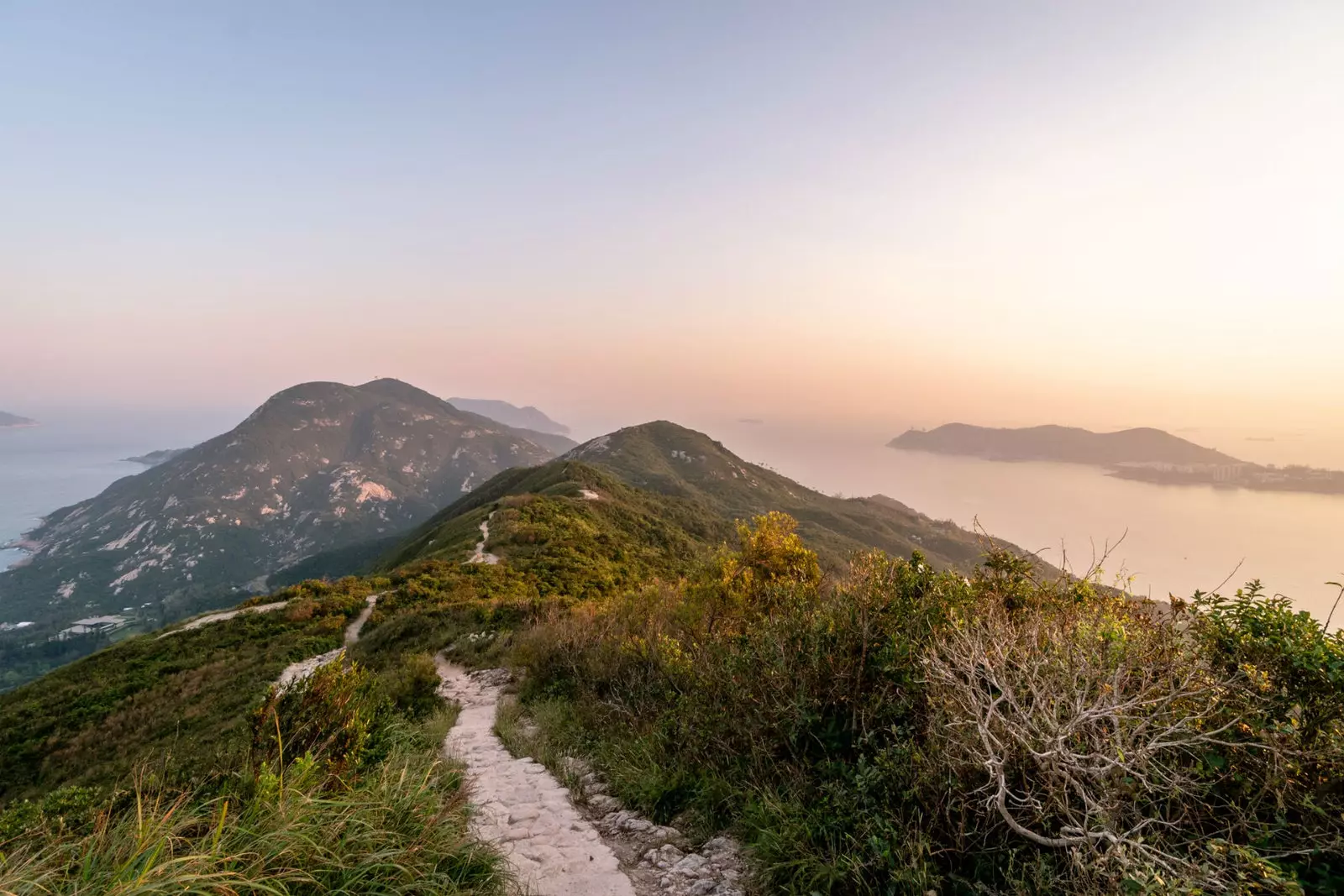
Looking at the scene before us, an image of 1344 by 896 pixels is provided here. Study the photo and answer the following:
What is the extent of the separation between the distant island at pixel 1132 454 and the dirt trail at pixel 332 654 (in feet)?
154

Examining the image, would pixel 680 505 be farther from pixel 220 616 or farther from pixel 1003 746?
pixel 1003 746

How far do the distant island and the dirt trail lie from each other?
154 feet

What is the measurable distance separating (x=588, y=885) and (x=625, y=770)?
1.98 metres

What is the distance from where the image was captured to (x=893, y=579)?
6.33m

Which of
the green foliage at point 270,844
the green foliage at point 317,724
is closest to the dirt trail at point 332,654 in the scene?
the green foliage at point 317,724

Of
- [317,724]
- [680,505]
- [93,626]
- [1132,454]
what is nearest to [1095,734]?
[317,724]

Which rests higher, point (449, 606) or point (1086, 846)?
point (1086, 846)

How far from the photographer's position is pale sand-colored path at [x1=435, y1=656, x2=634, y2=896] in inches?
179

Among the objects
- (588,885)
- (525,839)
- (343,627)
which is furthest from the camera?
(343,627)

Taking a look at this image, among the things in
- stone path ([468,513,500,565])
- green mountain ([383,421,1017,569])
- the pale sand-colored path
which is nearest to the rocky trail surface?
the pale sand-colored path

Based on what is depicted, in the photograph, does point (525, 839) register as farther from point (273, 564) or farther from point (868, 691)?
point (273, 564)

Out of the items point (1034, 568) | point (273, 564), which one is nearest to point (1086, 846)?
point (1034, 568)

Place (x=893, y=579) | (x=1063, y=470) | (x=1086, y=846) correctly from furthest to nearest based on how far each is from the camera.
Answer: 1. (x=1063, y=470)
2. (x=893, y=579)
3. (x=1086, y=846)

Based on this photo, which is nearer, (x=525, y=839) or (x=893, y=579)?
(x=525, y=839)
